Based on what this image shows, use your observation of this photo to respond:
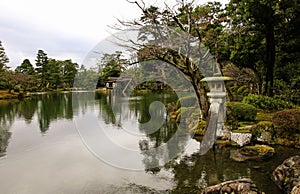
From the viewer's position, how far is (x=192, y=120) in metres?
9.99

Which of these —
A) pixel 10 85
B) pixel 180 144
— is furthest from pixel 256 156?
pixel 10 85

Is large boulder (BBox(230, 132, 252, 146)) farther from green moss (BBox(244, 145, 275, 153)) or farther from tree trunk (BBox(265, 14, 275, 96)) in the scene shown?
tree trunk (BBox(265, 14, 275, 96))

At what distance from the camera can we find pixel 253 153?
5965mm

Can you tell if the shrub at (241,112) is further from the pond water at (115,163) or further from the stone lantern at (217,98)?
the pond water at (115,163)

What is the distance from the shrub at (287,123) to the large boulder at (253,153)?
1285 mm

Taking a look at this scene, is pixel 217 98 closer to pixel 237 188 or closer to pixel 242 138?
pixel 242 138

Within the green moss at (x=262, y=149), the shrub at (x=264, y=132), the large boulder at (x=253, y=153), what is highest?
the shrub at (x=264, y=132)

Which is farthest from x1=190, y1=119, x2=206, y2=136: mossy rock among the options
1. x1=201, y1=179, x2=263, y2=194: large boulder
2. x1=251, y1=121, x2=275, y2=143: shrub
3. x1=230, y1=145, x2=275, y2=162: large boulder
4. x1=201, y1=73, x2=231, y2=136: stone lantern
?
x1=201, y1=179, x2=263, y2=194: large boulder

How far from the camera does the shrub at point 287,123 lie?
22.2 ft

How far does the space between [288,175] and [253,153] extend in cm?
169

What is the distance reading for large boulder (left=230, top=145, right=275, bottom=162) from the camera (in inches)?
229

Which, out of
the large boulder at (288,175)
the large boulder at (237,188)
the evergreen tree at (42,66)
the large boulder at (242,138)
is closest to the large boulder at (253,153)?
the large boulder at (242,138)

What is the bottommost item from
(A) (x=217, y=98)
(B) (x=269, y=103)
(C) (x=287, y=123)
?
(C) (x=287, y=123)

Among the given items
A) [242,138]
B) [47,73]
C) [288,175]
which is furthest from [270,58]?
[47,73]
